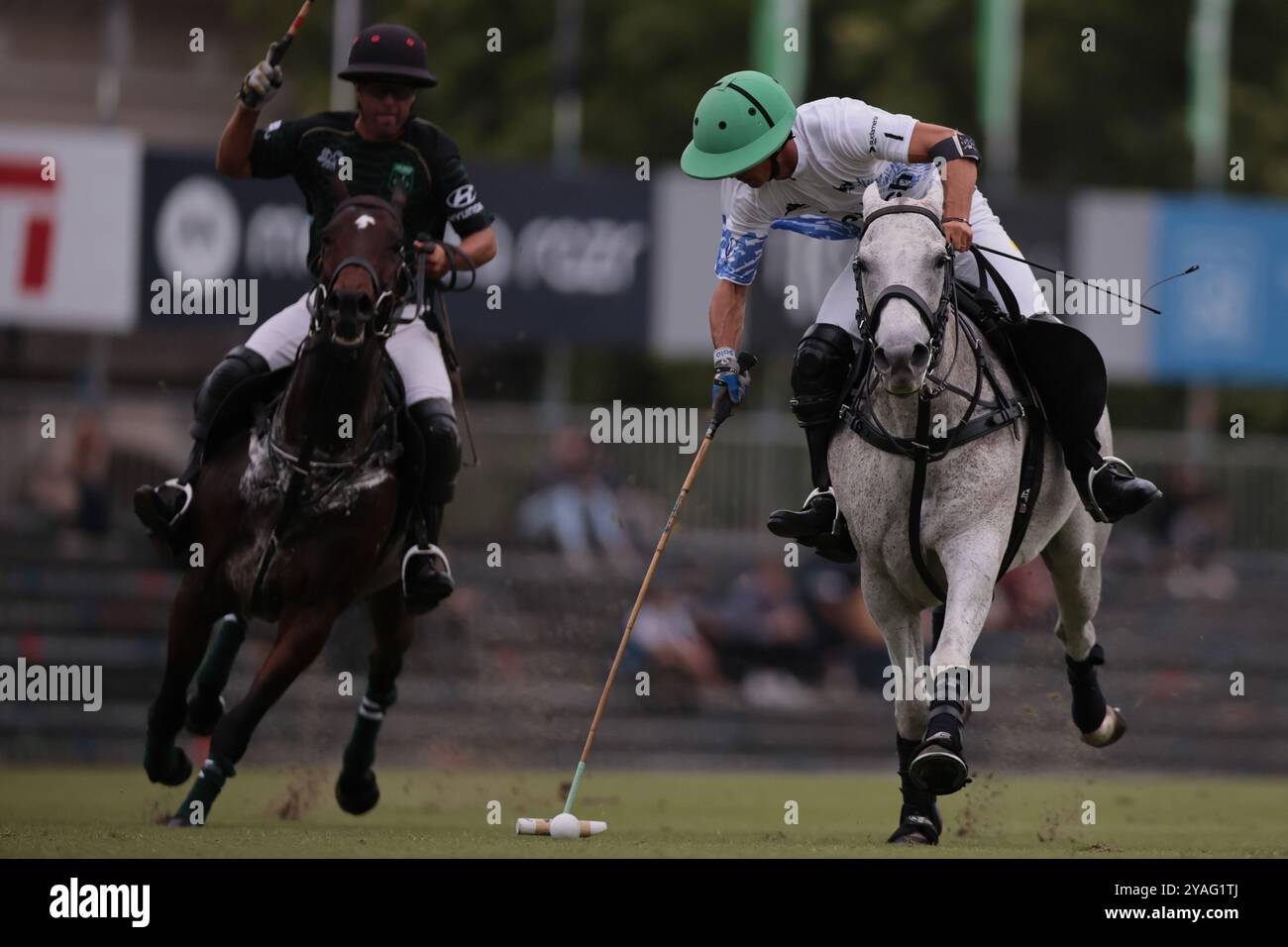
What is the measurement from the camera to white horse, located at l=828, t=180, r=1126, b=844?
8438mm

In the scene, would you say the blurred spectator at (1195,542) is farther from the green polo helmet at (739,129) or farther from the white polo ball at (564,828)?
the white polo ball at (564,828)

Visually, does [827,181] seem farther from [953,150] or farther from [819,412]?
[819,412]

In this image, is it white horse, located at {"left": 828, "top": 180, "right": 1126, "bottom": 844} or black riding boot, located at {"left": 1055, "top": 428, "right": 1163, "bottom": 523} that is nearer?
white horse, located at {"left": 828, "top": 180, "right": 1126, "bottom": 844}

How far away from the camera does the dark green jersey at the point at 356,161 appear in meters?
10.5

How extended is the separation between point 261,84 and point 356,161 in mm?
641

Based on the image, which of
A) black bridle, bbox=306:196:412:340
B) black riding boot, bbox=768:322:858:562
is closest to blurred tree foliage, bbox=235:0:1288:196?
black bridle, bbox=306:196:412:340

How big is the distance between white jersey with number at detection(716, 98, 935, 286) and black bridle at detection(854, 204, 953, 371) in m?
0.48

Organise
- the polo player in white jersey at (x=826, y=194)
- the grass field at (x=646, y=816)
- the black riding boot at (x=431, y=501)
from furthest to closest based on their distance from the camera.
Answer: the black riding boot at (x=431, y=501) < the polo player in white jersey at (x=826, y=194) < the grass field at (x=646, y=816)

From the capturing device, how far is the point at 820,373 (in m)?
9.55

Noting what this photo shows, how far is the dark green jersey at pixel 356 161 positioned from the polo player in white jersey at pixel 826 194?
4.84 feet

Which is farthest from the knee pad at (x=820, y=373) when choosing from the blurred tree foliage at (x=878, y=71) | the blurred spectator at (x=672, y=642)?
the blurred tree foliage at (x=878, y=71)

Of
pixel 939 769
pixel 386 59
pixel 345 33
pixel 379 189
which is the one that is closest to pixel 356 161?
pixel 379 189

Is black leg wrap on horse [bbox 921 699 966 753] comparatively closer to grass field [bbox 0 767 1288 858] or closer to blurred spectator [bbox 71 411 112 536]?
grass field [bbox 0 767 1288 858]
